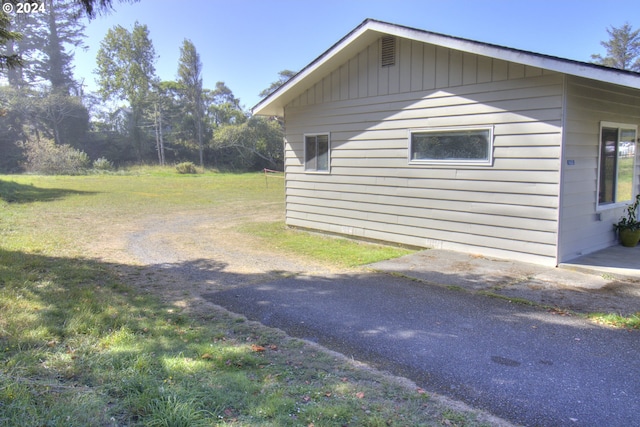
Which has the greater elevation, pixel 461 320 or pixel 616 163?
pixel 616 163

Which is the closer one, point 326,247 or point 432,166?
point 432,166

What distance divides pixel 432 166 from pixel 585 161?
7.49ft

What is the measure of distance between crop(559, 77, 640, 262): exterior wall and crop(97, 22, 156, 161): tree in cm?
4633

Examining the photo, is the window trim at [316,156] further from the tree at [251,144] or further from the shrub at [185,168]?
the tree at [251,144]

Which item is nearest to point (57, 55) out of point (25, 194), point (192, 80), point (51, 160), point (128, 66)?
point (128, 66)

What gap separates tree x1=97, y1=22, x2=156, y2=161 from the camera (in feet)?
151

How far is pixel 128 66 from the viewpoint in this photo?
4681 centimetres

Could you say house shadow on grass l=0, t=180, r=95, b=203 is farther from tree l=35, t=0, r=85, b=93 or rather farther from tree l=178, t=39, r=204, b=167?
tree l=35, t=0, r=85, b=93

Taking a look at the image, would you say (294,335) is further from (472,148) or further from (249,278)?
(472,148)

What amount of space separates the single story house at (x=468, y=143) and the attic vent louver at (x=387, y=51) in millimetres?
21

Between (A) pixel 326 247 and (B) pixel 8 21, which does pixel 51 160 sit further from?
(A) pixel 326 247

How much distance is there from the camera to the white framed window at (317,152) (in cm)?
932

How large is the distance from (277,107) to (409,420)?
8915 mm

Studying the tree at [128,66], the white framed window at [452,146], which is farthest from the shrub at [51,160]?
the white framed window at [452,146]
